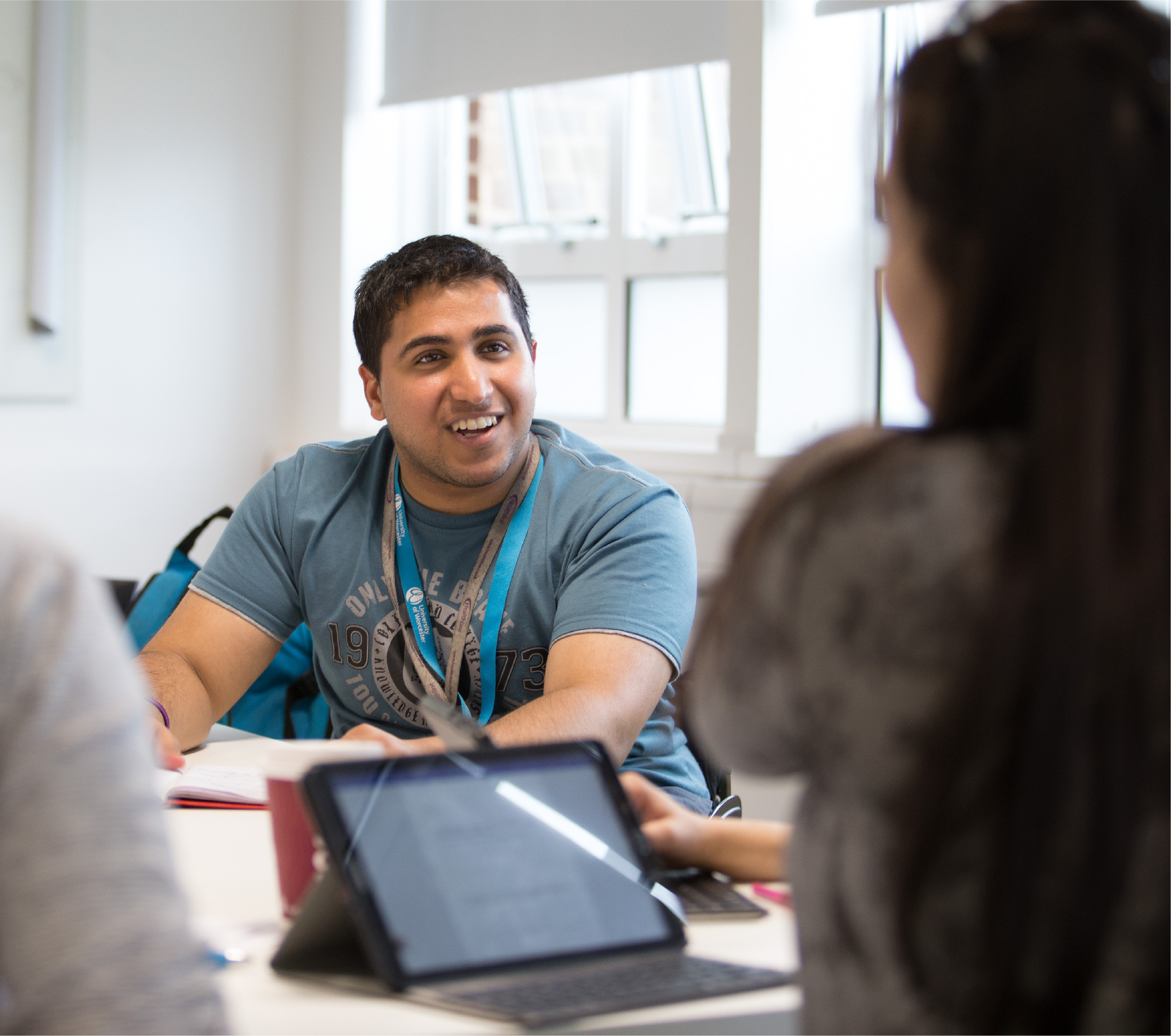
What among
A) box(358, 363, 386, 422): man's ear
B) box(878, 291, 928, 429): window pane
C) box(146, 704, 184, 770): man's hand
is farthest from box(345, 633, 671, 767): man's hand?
box(878, 291, 928, 429): window pane

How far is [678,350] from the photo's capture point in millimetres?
3369

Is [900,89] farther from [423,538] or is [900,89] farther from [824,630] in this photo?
[423,538]

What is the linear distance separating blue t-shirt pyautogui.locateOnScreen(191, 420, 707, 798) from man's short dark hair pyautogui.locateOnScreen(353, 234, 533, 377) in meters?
0.19

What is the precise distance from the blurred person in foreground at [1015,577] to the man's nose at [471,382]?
1280 millimetres

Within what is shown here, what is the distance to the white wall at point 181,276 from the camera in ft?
10.8

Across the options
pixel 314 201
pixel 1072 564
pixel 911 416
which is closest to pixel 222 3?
pixel 314 201

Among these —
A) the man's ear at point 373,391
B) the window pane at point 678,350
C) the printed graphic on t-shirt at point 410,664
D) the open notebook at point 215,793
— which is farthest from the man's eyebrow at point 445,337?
the window pane at point 678,350

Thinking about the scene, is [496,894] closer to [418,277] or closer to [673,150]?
[418,277]

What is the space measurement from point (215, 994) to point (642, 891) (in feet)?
1.46

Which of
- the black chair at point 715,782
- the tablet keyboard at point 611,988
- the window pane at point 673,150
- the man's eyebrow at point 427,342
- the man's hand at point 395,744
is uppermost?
the window pane at point 673,150

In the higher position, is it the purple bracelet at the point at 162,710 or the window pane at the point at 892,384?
Result: the window pane at the point at 892,384

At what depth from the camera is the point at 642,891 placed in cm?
102

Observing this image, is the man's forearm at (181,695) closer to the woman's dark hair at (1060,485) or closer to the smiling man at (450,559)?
the smiling man at (450,559)

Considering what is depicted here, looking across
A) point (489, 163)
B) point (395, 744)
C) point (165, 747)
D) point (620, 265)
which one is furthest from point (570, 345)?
point (395, 744)
